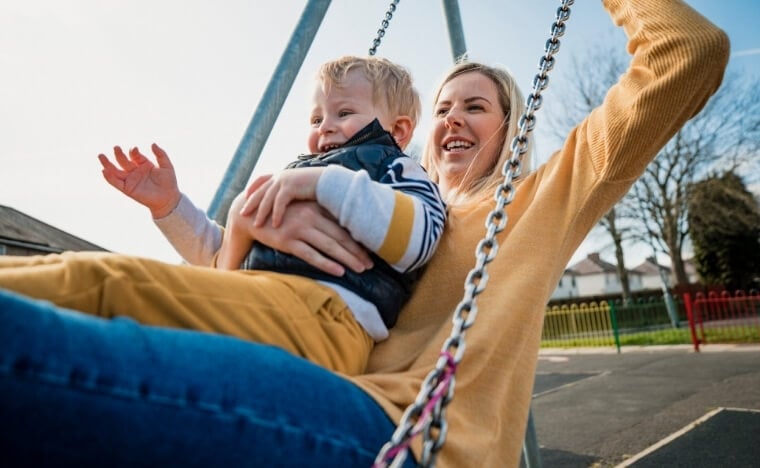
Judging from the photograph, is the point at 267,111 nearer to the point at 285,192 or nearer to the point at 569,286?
the point at 285,192

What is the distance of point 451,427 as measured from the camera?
0.75 m

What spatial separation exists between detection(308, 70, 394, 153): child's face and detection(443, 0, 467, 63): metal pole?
0.86 m

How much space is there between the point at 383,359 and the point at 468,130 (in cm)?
93

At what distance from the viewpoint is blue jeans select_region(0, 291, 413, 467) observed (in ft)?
1.43

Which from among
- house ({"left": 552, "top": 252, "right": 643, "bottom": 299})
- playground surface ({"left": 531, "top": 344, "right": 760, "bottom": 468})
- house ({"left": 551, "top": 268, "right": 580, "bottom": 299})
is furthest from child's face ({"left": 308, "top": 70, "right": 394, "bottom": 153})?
house ({"left": 552, "top": 252, "right": 643, "bottom": 299})

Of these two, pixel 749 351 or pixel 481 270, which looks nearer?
pixel 481 270

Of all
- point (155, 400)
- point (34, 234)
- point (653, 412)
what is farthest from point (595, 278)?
point (155, 400)

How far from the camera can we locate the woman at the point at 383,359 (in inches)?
17.7

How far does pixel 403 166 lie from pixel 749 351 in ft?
27.6

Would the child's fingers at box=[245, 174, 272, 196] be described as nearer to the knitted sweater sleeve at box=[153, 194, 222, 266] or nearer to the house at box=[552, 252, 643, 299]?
the knitted sweater sleeve at box=[153, 194, 222, 266]

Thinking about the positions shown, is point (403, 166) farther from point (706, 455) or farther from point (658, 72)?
point (706, 455)

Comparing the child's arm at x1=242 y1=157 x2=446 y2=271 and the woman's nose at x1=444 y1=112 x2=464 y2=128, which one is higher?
the woman's nose at x1=444 y1=112 x2=464 y2=128

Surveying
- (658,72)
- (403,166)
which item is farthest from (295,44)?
(658,72)

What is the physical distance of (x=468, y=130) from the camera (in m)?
1.62
